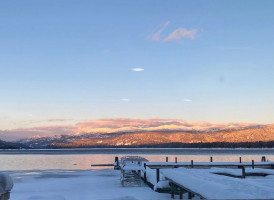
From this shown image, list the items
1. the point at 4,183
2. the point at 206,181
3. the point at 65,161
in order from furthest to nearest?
the point at 65,161, the point at 206,181, the point at 4,183

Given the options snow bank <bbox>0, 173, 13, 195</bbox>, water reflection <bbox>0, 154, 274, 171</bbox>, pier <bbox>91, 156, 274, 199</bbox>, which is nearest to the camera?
snow bank <bbox>0, 173, 13, 195</bbox>

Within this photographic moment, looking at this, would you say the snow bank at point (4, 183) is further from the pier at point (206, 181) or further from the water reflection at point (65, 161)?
the water reflection at point (65, 161)

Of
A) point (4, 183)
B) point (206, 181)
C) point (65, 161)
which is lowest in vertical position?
point (65, 161)

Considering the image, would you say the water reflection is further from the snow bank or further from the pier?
Answer: the snow bank

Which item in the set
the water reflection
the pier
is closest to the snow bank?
the pier

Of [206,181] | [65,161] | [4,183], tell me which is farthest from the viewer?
[65,161]

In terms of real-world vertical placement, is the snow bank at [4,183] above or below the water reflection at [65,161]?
above

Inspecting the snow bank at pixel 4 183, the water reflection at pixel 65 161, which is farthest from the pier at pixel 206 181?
the water reflection at pixel 65 161

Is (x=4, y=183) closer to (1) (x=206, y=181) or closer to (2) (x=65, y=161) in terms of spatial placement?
Answer: (1) (x=206, y=181)

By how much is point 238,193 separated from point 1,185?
7.65 m

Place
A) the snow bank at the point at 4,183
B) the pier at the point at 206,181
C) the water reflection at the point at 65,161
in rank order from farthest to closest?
1. the water reflection at the point at 65,161
2. the pier at the point at 206,181
3. the snow bank at the point at 4,183

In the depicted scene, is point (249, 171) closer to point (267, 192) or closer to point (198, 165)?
point (198, 165)

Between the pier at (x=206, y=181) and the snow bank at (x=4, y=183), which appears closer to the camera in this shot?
the snow bank at (x=4, y=183)

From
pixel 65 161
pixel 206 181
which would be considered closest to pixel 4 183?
pixel 206 181
